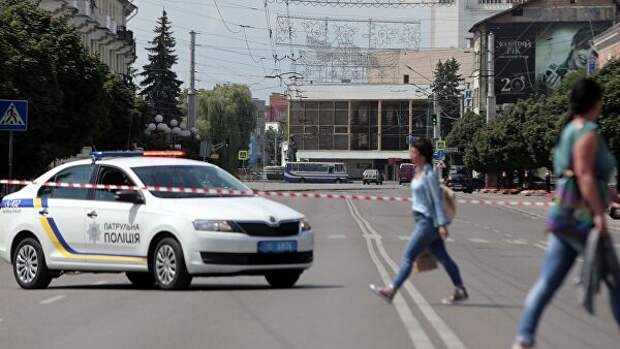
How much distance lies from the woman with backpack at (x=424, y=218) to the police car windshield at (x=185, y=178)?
3.36m

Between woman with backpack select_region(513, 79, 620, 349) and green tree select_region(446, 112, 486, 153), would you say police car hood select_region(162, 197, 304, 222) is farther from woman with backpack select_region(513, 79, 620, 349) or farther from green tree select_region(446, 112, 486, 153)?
green tree select_region(446, 112, 486, 153)

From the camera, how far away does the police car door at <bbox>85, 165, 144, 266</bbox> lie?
1431 centimetres

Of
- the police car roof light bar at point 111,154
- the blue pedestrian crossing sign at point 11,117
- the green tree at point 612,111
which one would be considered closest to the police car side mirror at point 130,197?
the police car roof light bar at point 111,154

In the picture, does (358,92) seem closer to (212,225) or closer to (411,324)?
(212,225)

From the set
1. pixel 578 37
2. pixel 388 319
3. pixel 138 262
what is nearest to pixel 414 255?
pixel 388 319

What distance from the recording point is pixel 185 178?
15.0 metres

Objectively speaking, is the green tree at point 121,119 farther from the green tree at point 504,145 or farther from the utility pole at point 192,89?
the green tree at point 504,145

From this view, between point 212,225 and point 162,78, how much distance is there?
320 feet

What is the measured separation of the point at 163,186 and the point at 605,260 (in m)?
8.06

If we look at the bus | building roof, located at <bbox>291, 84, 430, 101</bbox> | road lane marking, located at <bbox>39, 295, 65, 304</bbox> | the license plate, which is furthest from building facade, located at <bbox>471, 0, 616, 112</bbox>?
road lane marking, located at <bbox>39, 295, 65, 304</bbox>

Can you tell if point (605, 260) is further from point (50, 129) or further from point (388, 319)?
point (50, 129)

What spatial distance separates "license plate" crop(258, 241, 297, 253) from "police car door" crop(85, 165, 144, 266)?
148 cm

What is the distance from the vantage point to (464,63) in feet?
533

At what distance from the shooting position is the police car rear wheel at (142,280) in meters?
15.1
